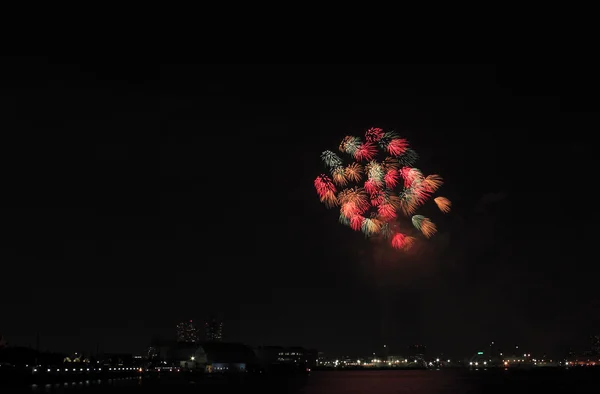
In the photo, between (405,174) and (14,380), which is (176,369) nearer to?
(14,380)

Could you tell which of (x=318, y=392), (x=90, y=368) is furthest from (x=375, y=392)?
(x=90, y=368)

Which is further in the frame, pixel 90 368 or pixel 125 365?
pixel 125 365

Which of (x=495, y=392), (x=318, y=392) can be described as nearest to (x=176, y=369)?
(x=318, y=392)

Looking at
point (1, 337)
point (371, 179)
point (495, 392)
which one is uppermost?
point (371, 179)

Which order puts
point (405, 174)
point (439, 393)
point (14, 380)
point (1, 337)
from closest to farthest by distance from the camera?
1. point (405, 174)
2. point (14, 380)
3. point (439, 393)
4. point (1, 337)

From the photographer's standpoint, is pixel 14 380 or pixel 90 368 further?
pixel 90 368

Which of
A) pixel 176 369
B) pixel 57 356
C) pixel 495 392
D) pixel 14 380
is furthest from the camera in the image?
pixel 176 369

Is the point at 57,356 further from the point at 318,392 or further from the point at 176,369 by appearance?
the point at 318,392

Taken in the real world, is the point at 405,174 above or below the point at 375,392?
above

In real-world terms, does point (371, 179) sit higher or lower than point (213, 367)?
higher
